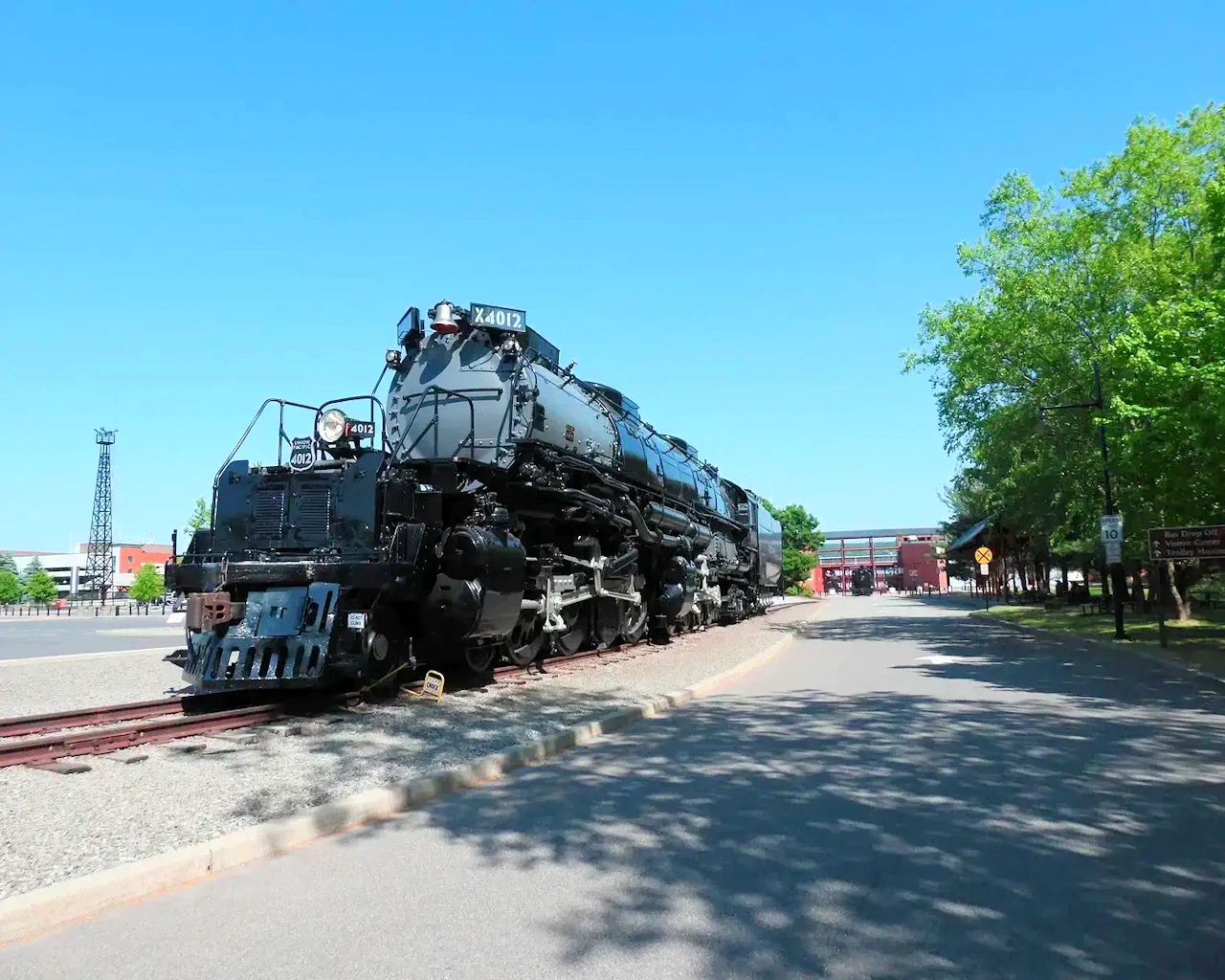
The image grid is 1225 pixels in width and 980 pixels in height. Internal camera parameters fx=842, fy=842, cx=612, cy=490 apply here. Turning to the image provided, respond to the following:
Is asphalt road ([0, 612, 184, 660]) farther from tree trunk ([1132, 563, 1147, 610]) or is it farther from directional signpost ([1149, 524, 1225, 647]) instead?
tree trunk ([1132, 563, 1147, 610])

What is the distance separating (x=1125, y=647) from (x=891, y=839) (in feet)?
47.7

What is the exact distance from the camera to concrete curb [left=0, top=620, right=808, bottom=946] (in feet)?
12.5

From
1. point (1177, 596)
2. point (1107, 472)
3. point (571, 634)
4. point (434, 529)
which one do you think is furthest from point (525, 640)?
point (1177, 596)

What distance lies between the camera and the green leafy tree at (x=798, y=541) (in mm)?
90081

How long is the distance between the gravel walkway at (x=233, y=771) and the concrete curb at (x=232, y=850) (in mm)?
209

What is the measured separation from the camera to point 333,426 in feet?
33.6

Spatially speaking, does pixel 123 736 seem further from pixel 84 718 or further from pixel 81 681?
pixel 81 681

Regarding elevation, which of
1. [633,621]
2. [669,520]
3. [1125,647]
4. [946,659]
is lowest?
[946,659]

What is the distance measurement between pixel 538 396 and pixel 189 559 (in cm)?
Answer: 484

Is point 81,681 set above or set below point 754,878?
below

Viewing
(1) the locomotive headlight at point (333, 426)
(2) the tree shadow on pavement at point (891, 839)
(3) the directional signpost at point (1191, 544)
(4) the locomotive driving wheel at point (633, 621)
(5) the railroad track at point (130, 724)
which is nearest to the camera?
(2) the tree shadow on pavement at point (891, 839)

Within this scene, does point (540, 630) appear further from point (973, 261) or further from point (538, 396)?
point (973, 261)

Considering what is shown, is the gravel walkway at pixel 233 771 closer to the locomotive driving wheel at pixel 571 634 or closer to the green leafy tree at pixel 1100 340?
the locomotive driving wheel at pixel 571 634

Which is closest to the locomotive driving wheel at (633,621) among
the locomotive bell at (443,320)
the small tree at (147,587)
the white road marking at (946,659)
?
the white road marking at (946,659)
